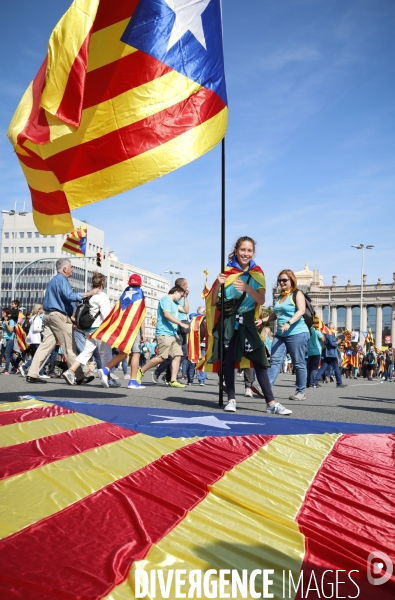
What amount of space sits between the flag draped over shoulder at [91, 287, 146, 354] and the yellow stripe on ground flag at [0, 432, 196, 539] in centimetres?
559

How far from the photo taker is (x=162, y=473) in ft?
9.70

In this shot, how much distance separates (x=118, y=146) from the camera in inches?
214

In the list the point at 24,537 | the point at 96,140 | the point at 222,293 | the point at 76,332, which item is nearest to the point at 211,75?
the point at 96,140

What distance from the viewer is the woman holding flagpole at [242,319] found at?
664 centimetres

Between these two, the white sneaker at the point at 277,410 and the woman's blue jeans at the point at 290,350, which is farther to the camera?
the woman's blue jeans at the point at 290,350

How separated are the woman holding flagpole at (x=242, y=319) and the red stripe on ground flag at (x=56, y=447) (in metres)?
2.61

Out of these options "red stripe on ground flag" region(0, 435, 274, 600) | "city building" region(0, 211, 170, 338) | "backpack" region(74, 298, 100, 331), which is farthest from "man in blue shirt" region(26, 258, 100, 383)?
"city building" region(0, 211, 170, 338)

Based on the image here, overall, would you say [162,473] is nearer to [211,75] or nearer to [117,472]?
[117,472]

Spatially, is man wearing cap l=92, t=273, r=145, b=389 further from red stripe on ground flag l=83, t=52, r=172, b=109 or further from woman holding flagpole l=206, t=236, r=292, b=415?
red stripe on ground flag l=83, t=52, r=172, b=109

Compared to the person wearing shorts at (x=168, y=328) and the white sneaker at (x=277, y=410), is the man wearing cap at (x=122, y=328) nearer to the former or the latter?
the person wearing shorts at (x=168, y=328)

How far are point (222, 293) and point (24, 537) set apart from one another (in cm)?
487

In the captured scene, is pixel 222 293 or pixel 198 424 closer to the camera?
pixel 198 424

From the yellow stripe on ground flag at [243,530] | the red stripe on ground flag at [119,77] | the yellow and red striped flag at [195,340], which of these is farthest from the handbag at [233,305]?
the yellow and red striped flag at [195,340]

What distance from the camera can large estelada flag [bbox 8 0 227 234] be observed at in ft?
16.5
